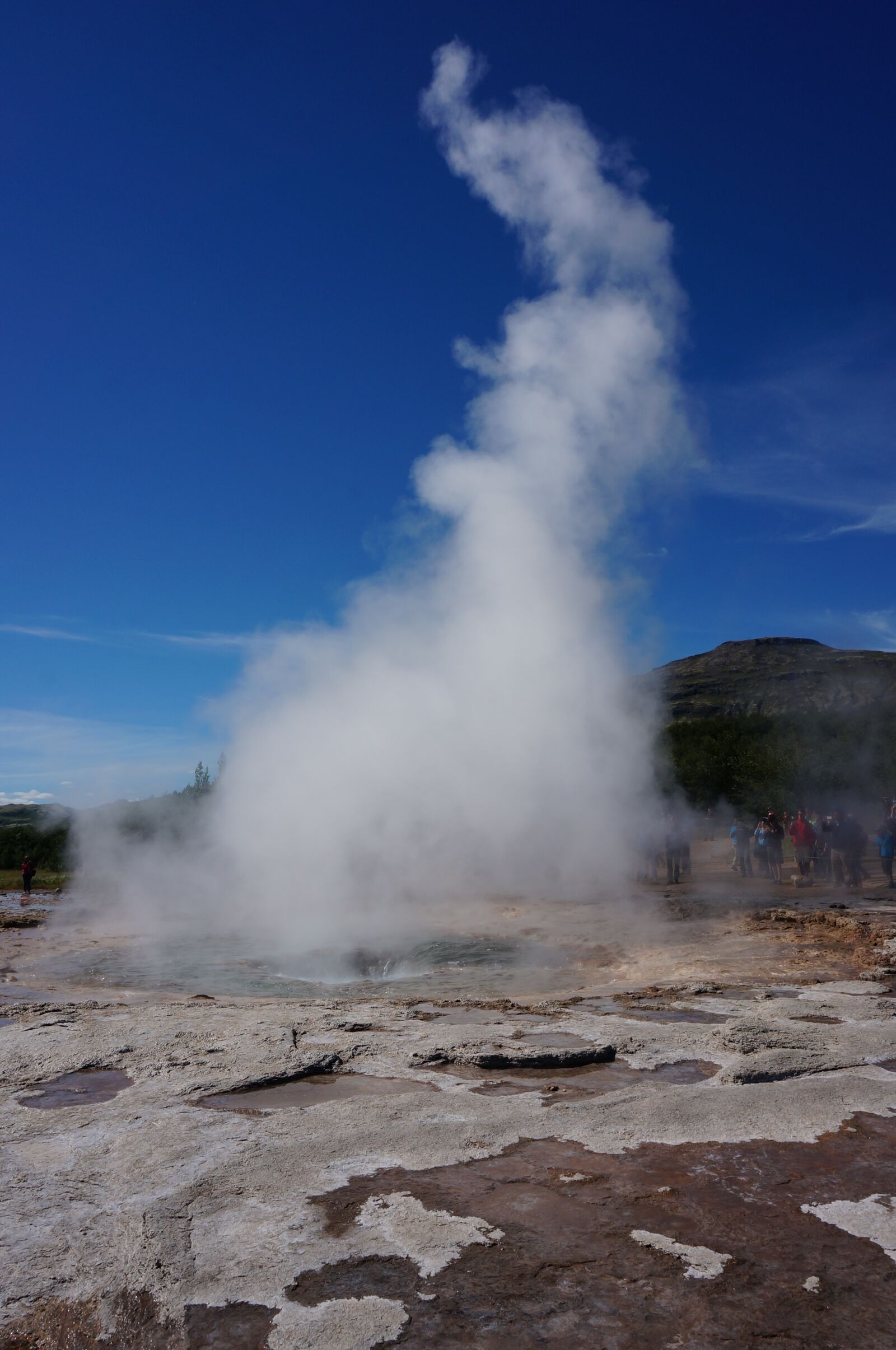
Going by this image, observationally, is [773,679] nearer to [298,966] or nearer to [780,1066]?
[298,966]

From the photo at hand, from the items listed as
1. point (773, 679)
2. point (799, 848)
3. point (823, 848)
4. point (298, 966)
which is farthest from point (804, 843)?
point (773, 679)

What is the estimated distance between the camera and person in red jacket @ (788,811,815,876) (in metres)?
17.2

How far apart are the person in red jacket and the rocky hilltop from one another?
143 ft

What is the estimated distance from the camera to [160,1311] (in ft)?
8.80

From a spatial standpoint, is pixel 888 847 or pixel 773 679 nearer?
pixel 888 847

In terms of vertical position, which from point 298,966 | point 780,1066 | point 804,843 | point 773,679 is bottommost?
point 298,966

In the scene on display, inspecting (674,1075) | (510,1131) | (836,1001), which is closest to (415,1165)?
(510,1131)

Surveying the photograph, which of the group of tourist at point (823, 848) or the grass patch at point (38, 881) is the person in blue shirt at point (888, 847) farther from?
the grass patch at point (38, 881)

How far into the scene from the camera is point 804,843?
17.2 meters

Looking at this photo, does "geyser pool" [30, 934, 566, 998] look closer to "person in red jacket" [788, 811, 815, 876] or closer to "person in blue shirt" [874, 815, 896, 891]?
"person in red jacket" [788, 811, 815, 876]

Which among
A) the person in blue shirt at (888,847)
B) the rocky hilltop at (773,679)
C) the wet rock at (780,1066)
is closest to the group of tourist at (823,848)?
the person in blue shirt at (888,847)

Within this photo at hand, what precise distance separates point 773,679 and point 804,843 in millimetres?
101161

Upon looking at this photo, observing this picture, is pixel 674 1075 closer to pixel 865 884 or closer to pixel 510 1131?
pixel 510 1131

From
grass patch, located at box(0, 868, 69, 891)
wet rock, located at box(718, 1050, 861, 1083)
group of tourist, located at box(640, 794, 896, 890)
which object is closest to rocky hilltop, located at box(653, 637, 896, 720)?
group of tourist, located at box(640, 794, 896, 890)
